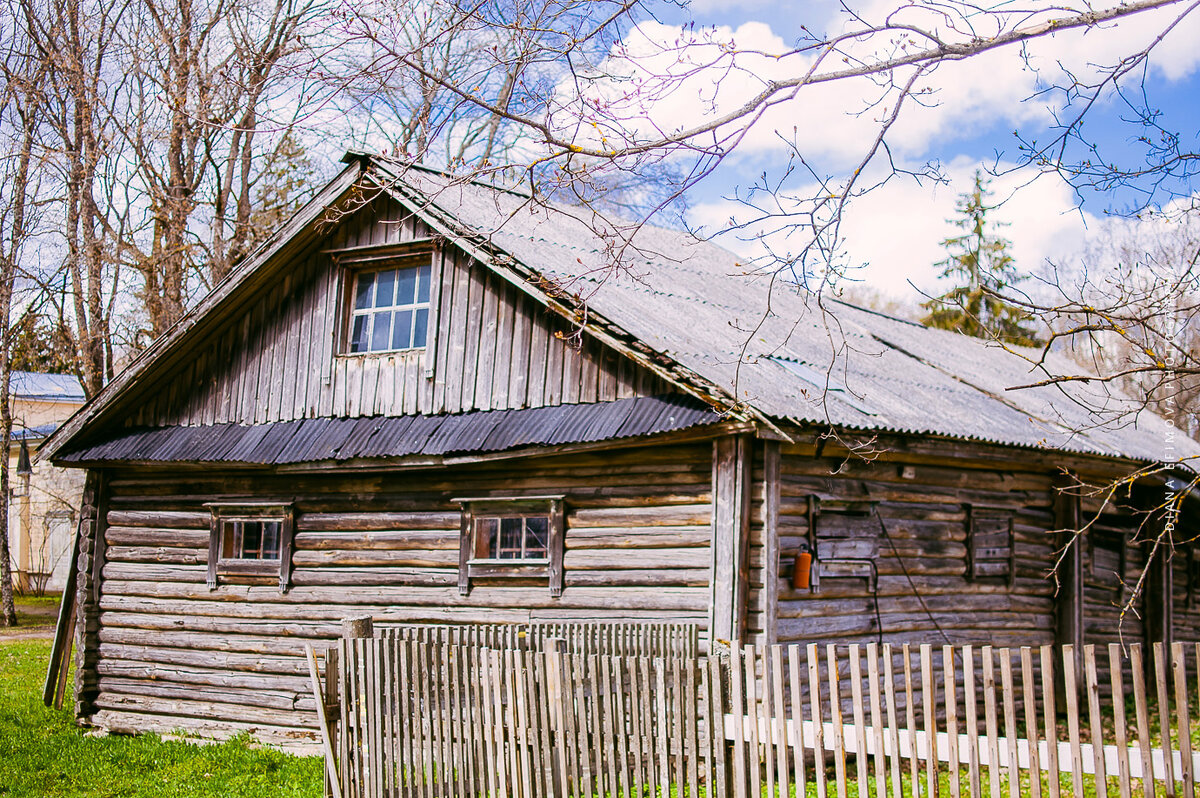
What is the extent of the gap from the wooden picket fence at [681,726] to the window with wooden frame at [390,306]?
16.1 feet

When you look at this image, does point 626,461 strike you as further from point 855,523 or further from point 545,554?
point 855,523

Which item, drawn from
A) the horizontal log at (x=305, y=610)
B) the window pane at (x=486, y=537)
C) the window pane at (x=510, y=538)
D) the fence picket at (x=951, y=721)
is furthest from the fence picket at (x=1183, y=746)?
the window pane at (x=486, y=537)

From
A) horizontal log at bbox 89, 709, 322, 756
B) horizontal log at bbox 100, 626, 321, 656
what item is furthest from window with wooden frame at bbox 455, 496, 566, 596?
horizontal log at bbox 89, 709, 322, 756

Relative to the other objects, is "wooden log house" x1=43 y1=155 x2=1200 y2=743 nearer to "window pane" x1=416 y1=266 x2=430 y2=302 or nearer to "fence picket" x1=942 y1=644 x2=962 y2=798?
"window pane" x1=416 y1=266 x2=430 y2=302

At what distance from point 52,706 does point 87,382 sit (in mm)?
11220

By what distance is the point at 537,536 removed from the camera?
450 inches

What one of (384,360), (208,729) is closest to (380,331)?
(384,360)

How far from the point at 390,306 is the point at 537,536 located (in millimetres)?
3360

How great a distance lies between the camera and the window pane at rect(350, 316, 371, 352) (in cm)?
1308

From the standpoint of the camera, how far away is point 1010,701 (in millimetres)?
5023

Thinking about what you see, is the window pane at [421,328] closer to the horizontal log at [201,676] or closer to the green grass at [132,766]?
the horizontal log at [201,676]

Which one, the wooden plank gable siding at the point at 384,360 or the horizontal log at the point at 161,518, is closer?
the wooden plank gable siding at the point at 384,360

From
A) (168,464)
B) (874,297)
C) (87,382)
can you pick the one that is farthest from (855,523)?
(874,297)

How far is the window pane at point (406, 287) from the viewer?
12.8 meters
